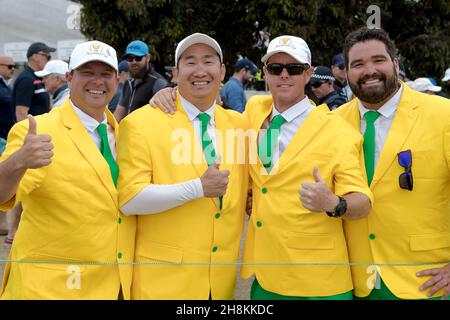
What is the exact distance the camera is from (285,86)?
10.2 ft

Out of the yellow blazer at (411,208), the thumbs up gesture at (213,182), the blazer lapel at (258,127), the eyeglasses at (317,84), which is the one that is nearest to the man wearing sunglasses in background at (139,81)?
the eyeglasses at (317,84)

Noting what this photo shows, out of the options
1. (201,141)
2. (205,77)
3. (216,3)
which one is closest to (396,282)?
(201,141)

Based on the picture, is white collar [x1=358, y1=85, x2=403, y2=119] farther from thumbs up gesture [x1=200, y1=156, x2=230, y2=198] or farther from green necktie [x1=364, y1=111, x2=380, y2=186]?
thumbs up gesture [x1=200, y1=156, x2=230, y2=198]

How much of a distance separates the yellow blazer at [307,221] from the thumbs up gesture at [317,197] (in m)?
0.17

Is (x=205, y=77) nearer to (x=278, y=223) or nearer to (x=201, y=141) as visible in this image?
(x=201, y=141)

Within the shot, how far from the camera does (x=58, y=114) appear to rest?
9.57 ft

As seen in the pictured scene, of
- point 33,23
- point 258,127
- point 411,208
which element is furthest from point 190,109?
point 33,23

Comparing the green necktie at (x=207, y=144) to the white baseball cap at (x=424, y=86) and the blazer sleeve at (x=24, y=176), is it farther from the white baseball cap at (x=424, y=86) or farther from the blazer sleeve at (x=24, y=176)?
the white baseball cap at (x=424, y=86)

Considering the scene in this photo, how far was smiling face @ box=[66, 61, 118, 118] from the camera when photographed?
2.96 m

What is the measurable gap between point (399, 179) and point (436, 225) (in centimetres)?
32

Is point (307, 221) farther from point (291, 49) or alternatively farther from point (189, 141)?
point (291, 49)

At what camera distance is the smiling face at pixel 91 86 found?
2.96 metres

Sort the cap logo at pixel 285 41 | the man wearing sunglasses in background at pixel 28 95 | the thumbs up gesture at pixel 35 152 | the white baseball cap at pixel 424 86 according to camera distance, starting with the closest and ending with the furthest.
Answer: the thumbs up gesture at pixel 35 152, the cap logo at pixel 285 41, the man wearing sunglasses in background at pixel 28 95, the white baseball cap at pixel 424 86

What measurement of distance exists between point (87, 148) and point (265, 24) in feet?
33.7
